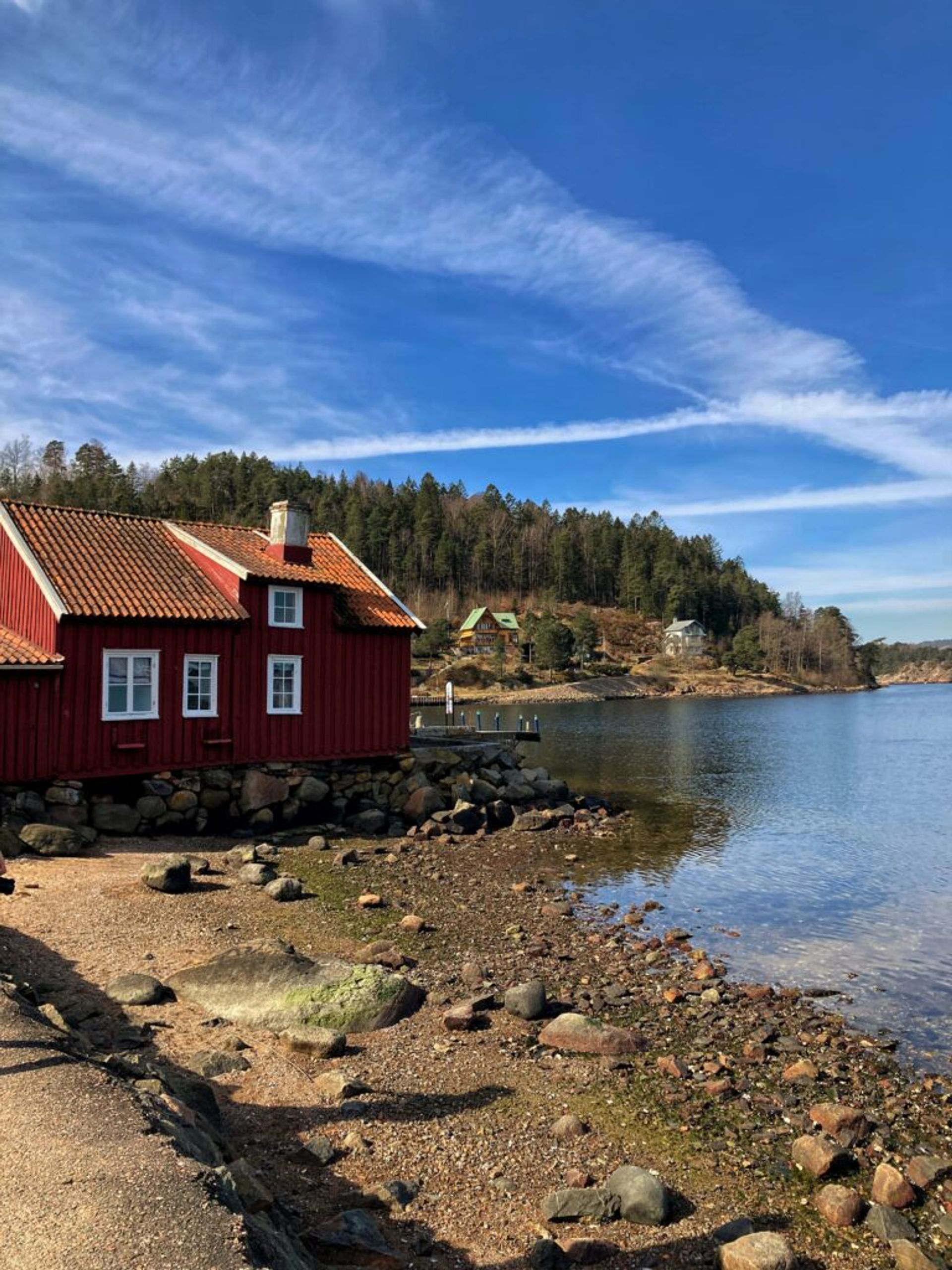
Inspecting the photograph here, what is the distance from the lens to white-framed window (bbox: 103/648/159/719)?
19.7 metres

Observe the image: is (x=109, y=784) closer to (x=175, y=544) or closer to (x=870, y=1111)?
(x=175, y=544)

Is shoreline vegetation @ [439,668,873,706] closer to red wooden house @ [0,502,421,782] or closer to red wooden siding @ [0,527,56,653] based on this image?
red wooden house @ [0,502,421,782]

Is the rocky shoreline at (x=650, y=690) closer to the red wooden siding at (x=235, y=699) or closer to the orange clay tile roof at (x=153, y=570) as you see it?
the red wooden siding at (x=235, y=699)

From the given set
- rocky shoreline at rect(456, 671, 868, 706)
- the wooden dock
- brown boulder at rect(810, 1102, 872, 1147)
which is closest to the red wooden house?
the wooden dock

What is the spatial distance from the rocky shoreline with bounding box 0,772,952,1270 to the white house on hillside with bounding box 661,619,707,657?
397 ft

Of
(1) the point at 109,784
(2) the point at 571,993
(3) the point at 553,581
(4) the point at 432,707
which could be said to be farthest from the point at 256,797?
(3) the point at 553,581

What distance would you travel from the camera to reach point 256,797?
2181 centimetres

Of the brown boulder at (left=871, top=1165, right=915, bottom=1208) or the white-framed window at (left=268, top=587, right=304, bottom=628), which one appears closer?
the brown boulder at (left=871, top=1165, right=915, bottom=1208)

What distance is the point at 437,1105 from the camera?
8320 millimetres

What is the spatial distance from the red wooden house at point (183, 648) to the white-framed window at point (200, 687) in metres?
0.04

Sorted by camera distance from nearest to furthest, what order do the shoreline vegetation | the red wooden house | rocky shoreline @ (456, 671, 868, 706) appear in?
the red wooden house < rocky shoreline @ (456, 671, 868, 706) < the shoreline vegetation

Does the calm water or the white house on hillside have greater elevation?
the white house on hillside

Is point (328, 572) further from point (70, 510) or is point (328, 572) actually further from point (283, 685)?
point (70, 510)

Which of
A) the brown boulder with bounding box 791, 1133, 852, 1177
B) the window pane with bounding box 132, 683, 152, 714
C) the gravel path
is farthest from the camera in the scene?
the window pane with bounding box 132, 683, 152, 714
